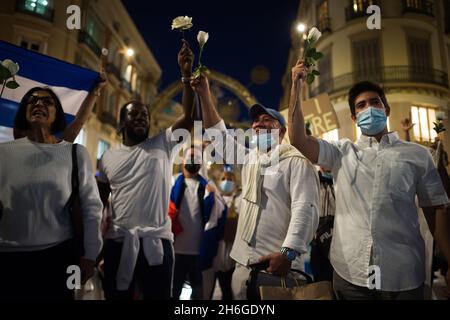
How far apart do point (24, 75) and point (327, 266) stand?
14.0 feet

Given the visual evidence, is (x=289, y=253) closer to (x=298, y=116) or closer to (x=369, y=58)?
(x=298, y=116)

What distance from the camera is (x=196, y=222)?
3906 millimetres

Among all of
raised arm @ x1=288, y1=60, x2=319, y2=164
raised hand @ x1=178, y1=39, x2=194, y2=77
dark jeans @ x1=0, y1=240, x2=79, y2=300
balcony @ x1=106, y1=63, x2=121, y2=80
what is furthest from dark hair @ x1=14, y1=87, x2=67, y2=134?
balcony @ x1=106, y1=63, x2=121, y2=80

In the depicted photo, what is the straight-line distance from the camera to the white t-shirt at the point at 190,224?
3.80 m

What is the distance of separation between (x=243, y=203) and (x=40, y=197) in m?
1.51

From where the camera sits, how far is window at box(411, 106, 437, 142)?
3230mm

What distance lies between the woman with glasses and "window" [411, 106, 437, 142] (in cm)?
341

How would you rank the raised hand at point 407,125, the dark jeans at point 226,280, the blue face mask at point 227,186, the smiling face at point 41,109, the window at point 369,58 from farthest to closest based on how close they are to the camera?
the window at point 369,58
the blue face mask at point 227,186
the dark jeans at point 226,280
the raised hand at point 407,125
the smiling face at point 41,109

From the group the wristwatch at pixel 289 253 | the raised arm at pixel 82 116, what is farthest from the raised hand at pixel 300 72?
the raised arm at pixel 82 116

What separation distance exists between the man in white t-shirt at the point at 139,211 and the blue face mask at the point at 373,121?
145 centimetres

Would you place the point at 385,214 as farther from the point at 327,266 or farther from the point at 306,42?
the point at 327,266

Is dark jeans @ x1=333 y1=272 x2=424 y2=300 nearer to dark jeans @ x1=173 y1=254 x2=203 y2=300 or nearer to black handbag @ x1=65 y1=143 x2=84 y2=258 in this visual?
black handbag @ x1=65 y1=143 x2=84 y2=258

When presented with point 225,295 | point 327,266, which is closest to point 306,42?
point 327,266

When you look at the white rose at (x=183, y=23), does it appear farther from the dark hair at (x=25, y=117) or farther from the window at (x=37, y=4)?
the window at (x=37, y=4)
